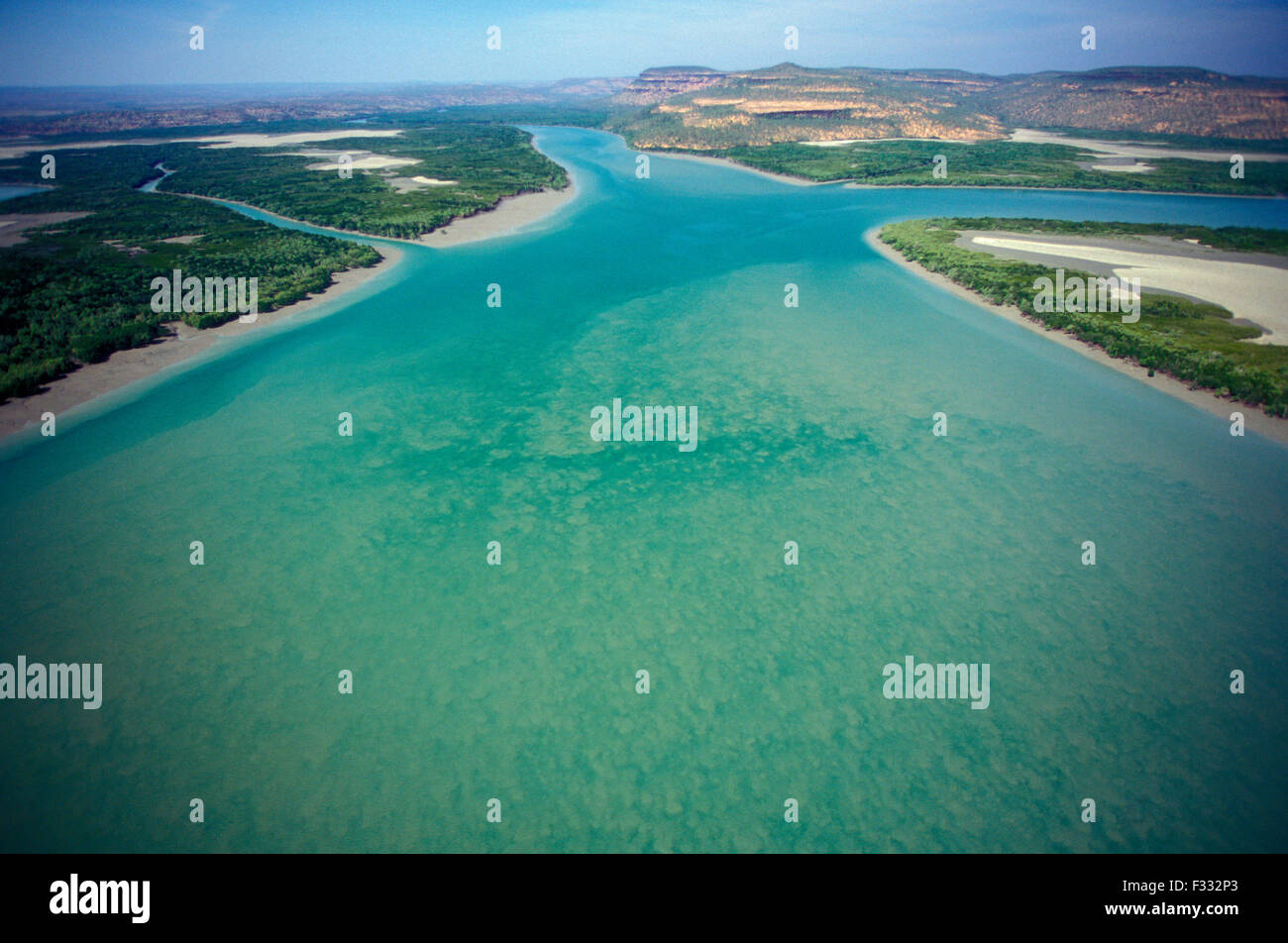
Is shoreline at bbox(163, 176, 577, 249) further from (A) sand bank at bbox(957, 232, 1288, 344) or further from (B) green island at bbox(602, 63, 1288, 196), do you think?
(B) green island at bbox(602, 63, 1288, 196)

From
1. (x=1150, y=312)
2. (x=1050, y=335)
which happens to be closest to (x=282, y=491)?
(x=1050, y=335)

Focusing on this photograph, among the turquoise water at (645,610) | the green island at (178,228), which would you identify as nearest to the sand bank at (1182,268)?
the turquoise water at (645,610)

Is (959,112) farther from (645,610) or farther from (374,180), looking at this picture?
(645,610)

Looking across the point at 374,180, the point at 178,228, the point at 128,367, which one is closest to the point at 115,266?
the point at 178,228

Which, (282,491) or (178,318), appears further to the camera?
(178,318)

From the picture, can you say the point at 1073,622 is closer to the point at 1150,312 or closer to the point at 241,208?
the point at 1150,312

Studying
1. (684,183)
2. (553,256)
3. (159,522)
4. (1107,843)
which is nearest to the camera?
(1107,843)
